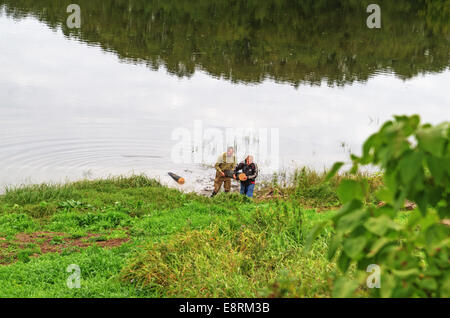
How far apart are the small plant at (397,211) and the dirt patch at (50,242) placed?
7.74 metres

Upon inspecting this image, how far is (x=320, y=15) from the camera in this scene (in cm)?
4562

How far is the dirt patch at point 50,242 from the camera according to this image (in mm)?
9473

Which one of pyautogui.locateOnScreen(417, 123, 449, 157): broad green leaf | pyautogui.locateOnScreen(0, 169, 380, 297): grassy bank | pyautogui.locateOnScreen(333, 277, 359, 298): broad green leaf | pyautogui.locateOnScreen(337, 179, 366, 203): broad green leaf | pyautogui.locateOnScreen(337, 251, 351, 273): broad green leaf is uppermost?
pyautogui.locateOnScreen(417, 123, 449, 157): broad green leaf

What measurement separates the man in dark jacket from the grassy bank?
169 cm

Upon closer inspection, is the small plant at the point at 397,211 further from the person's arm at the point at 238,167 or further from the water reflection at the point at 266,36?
the water reflection at the point at 266,36

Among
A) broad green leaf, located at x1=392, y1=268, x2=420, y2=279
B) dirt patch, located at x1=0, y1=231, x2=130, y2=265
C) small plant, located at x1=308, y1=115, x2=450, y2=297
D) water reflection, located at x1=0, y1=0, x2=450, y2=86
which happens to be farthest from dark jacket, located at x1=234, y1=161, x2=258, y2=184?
water reflection, located at x1=0, y1=0, x2=450, y2=86

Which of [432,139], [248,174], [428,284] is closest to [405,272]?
[428,284]

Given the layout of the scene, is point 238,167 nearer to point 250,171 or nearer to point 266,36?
point 250,171

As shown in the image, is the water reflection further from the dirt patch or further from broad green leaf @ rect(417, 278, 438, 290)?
broad green leaf @ rect(417, 278, 438, 290)

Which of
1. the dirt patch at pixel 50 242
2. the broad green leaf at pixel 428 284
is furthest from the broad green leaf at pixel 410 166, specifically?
the dirt patch at pixel 50 242

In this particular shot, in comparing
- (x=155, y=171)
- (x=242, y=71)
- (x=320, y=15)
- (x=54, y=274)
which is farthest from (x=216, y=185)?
(x=320, y=15)

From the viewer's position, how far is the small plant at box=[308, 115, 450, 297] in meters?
2.31

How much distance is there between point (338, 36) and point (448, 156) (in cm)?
4017

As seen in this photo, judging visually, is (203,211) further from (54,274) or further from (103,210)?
(54,274)
